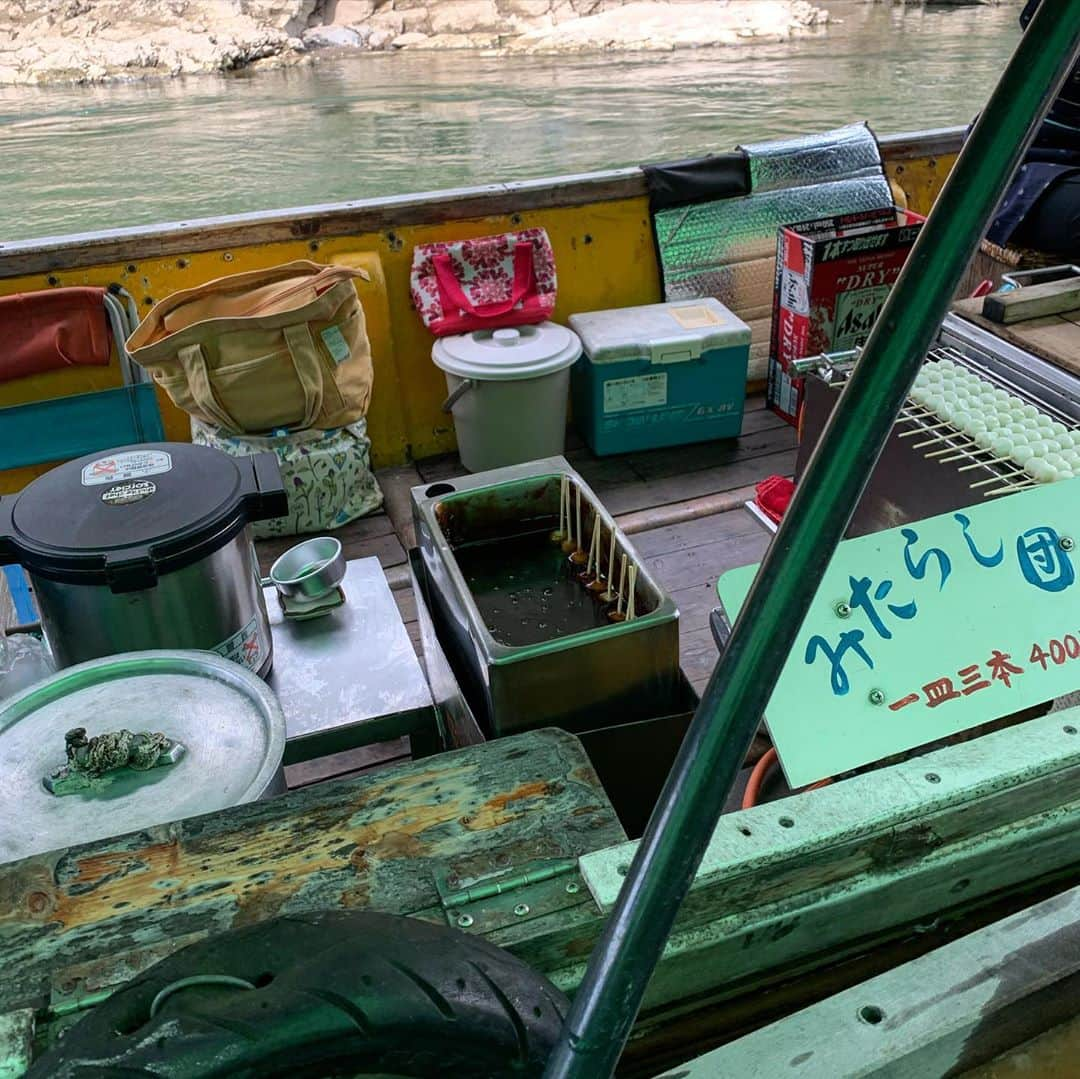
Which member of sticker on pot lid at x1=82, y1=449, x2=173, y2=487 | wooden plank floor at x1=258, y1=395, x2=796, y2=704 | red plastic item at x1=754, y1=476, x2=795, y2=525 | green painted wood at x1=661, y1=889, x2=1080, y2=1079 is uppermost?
sticker on pot lid at x1=82, y1=449, x2=173, y2=487

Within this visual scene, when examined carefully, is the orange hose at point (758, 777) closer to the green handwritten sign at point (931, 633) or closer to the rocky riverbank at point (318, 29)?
the green handwritten sign at point (931, 633)

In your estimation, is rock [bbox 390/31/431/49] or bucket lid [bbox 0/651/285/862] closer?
bucket lid [bbox 0/651/285/862]

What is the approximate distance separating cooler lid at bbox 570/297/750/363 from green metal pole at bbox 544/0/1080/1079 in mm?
3273

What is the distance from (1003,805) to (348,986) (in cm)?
68

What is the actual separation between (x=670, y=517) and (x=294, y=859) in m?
2.58

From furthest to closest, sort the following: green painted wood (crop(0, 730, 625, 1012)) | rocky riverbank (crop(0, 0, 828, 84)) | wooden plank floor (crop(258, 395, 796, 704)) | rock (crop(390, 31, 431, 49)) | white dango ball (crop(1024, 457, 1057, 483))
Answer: rock (crop(390, 31, 431, 49)), rocky riverbank (crop(0, 0, 828, 84)), wooden plank floor (crop(258, 395, 796, 704)), white dango ball (crop(1024, 457, 1057, 483)), green painted wood (crop(0, 730, 625, 1012))

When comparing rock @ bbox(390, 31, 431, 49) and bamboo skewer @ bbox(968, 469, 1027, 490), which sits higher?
rock @ bbox(390, 31, 431, 49)

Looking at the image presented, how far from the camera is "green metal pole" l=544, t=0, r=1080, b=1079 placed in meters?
0.37

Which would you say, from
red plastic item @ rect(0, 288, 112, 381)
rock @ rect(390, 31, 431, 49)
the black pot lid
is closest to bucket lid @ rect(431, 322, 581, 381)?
red plastic item @ rect(0, 288, 112, 381)

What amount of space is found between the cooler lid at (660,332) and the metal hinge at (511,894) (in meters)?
2.98

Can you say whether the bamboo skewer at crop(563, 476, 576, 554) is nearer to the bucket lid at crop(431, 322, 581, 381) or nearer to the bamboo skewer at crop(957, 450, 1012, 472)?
the bamboo skewer at crop(957, 450, 1012, 472)

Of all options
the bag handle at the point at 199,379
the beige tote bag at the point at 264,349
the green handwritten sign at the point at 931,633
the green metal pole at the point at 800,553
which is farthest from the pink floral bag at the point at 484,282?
the green metal pole at the point at 800,553

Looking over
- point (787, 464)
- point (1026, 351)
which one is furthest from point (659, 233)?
point (1026, 351)

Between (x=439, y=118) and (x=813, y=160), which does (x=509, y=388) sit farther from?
(x=439, y=118)
